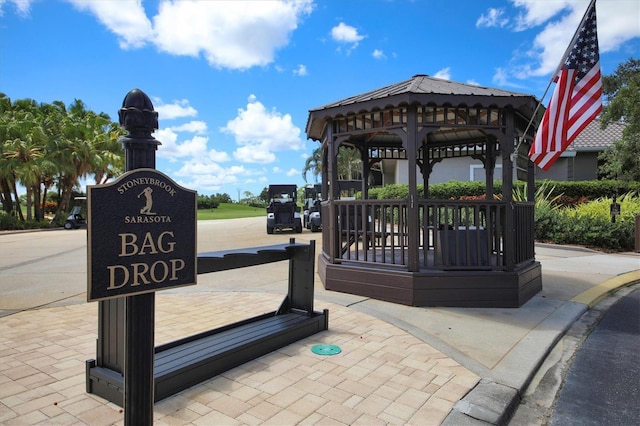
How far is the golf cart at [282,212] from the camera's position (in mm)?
18219

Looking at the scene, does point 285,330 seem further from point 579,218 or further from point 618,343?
point 579,218

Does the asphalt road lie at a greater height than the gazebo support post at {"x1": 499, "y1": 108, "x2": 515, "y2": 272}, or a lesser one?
lesser

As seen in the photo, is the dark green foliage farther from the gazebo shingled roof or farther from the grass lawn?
the gazebo shingled roof

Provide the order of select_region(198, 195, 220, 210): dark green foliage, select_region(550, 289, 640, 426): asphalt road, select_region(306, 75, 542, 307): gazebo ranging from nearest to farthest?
1. select_region(550, 289, 640, 426): asphalt road
2. select_region(306, 75, 542, 307): gazebo
3. select_region(198, 195, 220, 210): dark green foliage

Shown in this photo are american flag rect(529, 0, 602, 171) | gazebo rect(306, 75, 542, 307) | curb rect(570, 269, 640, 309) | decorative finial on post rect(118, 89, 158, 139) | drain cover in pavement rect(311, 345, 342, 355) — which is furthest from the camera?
curb rect(570, 269, 640, 309)

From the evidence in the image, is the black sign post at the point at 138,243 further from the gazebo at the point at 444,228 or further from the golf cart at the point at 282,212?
the golf cart at the point at 282,212

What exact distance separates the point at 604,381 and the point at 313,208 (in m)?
16.7

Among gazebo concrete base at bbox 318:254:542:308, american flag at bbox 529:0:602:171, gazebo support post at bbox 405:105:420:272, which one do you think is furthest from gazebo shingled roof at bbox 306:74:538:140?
gazebo concrete base at bbox 318:254:542:308

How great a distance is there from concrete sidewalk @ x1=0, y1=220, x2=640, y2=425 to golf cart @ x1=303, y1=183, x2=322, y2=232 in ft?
39.1

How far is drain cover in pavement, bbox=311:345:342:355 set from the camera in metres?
3.85

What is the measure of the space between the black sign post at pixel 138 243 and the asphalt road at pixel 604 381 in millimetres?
2750

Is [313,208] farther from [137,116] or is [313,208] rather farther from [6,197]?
[6,197]

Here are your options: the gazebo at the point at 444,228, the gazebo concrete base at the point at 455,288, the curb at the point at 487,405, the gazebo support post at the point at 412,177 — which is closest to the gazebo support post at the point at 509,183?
the gazebo at the point at 444,228

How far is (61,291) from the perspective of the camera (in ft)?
21.9
